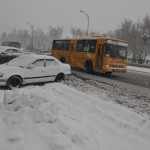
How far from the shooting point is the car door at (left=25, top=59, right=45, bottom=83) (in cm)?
989

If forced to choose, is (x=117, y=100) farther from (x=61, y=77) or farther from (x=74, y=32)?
(x=74, y=32)

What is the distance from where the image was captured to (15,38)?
463ft

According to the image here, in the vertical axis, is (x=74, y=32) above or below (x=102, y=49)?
above

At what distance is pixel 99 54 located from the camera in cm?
1650

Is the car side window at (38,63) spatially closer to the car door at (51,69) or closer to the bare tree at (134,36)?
the car door at (51,69)

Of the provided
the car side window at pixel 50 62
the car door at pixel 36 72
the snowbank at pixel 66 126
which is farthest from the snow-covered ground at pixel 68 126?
the car side window at pixel 50 62

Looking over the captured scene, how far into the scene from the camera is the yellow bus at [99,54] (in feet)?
52.5

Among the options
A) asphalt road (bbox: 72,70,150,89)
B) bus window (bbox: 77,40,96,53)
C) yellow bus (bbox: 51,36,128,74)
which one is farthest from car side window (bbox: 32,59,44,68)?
bus window (bbox: 77,40,96,53)

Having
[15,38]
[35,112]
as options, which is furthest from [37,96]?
[15,38]

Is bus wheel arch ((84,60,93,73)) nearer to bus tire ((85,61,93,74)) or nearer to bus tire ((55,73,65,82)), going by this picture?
bus tire ((85,61,93,74))

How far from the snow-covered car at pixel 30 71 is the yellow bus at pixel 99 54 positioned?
16.2 feet

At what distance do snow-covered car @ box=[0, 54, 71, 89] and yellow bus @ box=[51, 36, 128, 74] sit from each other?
4.93 meters

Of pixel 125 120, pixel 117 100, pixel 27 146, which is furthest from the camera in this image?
pixel 117 100

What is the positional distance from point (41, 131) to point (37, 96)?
4.92ft
